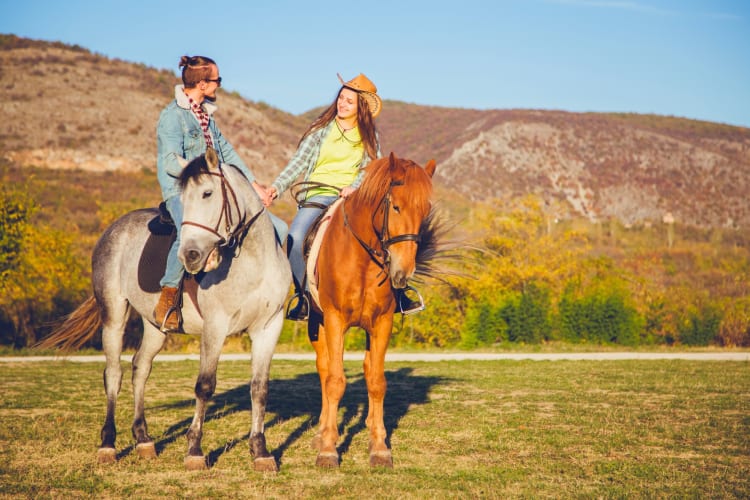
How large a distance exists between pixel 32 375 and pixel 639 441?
1136 cm

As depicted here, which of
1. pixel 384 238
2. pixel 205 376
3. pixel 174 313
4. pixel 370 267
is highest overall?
pixel 384 238

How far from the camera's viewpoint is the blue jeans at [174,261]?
6.29 meters

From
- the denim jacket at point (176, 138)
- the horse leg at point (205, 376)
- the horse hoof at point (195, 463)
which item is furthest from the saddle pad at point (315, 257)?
the horse hoof at point (195, 463)

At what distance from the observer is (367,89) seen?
752 cm

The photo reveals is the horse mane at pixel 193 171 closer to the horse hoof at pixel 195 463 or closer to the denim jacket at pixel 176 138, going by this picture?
the denim jacket at pixel 176 138

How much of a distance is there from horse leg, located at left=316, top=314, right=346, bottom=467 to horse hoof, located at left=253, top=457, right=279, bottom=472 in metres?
0.43

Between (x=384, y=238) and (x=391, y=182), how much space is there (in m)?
0.49

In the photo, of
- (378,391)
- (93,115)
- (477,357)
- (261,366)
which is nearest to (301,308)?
(261,366)

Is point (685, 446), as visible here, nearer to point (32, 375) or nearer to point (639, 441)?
point (639, 441)

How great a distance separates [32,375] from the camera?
13.3 metres

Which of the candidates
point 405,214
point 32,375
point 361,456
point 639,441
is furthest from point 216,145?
point 32,375

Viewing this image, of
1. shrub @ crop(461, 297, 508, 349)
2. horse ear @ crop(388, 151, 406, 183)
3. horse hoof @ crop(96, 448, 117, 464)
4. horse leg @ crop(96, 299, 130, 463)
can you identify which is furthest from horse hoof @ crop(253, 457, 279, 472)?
shrub @ crop(461, 297, 508, 349)

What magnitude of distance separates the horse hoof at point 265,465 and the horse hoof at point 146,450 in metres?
1.30

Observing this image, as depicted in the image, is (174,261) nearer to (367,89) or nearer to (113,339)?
(113,339)
